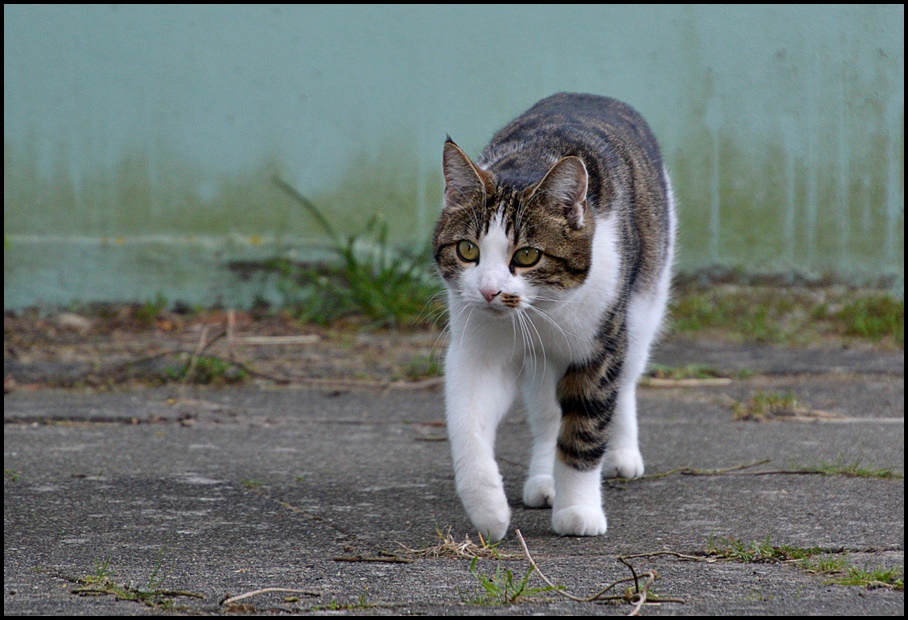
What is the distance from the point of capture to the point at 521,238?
2.46m

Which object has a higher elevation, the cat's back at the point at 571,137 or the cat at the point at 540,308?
the cat's back at the point at 571,137

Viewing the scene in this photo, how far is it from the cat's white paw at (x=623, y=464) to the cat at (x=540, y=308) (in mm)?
237

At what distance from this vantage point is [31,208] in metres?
5.43

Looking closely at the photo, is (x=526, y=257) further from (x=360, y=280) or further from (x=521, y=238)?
(x=360, y=280)

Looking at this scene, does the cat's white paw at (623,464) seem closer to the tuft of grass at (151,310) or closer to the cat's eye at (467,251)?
the cat's eye at (467,251)

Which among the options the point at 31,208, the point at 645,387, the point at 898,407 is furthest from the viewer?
the point at 31,208

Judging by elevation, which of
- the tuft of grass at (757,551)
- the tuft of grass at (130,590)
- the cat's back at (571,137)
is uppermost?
the cat's back at (571,137)

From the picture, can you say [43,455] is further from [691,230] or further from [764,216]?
[764,216]

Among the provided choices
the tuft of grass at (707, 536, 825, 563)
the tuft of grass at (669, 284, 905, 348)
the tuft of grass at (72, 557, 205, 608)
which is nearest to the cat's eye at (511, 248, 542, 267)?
the tuft of grass at (707, 536, 825, 563)

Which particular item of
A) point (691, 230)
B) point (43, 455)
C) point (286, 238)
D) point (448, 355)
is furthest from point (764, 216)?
point (43, 455)

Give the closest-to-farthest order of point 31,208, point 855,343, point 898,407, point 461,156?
point 461,156 < point 898,407 < point 855,343 < point 31,208

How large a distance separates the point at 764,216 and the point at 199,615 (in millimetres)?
4634

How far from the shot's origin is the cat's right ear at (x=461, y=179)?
254 centimetres

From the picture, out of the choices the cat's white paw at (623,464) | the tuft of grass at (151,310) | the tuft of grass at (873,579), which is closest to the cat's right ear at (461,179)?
the cat's white paw at (623,464)
